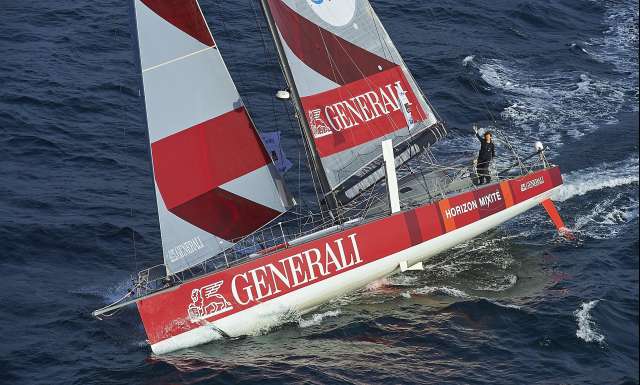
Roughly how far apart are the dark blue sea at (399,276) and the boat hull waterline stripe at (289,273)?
627 millimetres

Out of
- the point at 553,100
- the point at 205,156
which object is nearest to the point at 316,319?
the point at 205,156

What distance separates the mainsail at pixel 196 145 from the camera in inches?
866

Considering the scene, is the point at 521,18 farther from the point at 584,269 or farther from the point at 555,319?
the point at 555,319

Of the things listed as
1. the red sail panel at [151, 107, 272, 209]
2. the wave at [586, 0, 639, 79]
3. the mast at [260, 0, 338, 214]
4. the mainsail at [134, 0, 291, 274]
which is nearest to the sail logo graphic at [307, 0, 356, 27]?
the mast at [260, 0, 338, 214]

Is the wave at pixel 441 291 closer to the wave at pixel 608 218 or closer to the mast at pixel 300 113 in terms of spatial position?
the mast at pixel 300 113

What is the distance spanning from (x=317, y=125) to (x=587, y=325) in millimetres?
7464

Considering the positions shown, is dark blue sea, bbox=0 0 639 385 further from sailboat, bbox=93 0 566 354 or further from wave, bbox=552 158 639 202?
sailboat, bbox=93 0 566 354

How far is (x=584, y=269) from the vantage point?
981 inches

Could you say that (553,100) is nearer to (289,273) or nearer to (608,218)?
(608,218)

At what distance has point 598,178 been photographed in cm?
2898

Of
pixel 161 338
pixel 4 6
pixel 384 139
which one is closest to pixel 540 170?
pixel 384 139

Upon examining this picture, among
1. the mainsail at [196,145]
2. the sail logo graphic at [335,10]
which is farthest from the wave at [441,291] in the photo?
the sail logo graphic at [335,10]

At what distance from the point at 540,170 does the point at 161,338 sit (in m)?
10.5

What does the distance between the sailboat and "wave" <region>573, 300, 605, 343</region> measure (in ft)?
12.1
